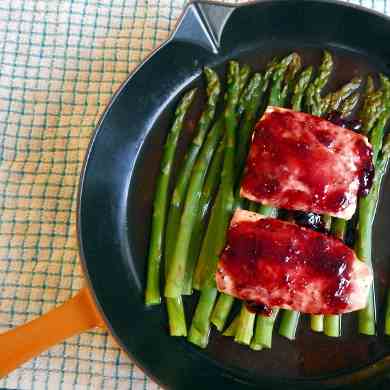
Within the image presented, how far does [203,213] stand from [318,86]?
115 cm

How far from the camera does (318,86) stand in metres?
3.44

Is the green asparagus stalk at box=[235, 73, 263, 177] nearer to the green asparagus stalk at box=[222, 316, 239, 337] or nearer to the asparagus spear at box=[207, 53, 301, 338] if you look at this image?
the asparagus spear at box=[207, 53, 301, 338]

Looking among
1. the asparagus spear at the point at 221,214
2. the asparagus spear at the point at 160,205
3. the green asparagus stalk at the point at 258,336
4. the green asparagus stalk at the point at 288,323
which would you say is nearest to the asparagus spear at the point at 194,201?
the asparagus spear at the point at 221,214

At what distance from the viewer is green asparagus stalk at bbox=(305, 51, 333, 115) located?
341 cm

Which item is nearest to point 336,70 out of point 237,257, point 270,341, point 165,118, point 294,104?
point 294,104

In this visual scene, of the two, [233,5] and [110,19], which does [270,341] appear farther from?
[110,19]

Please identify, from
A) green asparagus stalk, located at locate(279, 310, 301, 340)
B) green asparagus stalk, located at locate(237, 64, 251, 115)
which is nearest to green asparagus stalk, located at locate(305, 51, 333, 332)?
green asparagus stalk, located at locate(237, 64, 251, 115)

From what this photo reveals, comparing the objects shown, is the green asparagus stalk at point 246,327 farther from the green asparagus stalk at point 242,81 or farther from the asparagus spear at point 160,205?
the green asparagus stalk at point 242,81

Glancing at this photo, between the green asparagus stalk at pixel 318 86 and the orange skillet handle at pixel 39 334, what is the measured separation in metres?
1.87

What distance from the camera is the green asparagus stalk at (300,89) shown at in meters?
3.42

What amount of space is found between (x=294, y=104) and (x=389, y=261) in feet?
3.88

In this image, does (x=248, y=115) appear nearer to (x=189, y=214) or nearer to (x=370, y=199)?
(x=189, y=214)

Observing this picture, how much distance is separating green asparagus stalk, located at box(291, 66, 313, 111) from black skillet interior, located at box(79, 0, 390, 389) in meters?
0.16

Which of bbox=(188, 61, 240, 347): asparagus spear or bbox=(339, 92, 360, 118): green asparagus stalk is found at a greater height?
bbox=(339, 92, 360, 118): green asparagus stalk
